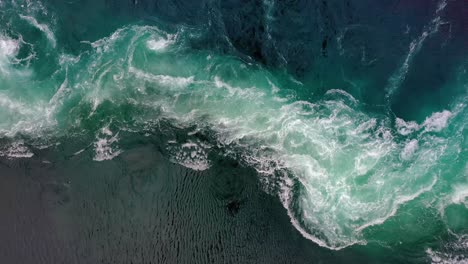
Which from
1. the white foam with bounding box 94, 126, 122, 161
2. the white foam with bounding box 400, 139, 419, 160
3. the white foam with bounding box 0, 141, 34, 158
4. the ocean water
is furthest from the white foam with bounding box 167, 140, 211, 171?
the white foam with bounding box 400, 139, 419, 160

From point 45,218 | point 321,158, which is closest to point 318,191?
point 321,158

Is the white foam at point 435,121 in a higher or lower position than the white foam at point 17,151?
higher

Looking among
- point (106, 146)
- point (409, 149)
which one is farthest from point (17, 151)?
point (409, 149)

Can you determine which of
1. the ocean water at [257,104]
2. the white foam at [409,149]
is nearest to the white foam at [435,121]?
the ocean water at [257,104]

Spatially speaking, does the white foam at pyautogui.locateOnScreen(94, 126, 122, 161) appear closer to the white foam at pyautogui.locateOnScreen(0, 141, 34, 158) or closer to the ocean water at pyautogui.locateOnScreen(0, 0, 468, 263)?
the ocean water at pyautogui.locateOnScreen(0, 0, 468, 263)

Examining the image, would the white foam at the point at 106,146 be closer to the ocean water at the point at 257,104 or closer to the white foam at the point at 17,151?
the ocean water at the point at 257,104

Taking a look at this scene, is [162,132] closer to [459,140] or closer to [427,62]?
[427,62]

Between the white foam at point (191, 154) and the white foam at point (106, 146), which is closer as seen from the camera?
the white foam at point (191, 154)

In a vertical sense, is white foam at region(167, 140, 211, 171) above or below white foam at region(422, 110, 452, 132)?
below
